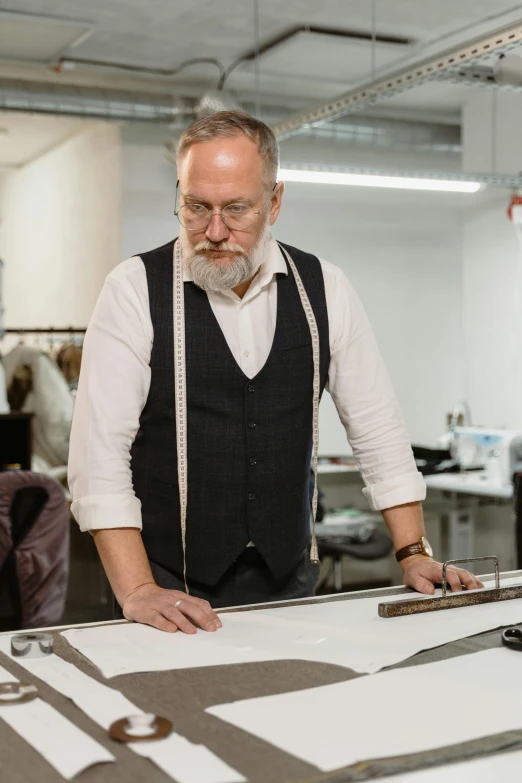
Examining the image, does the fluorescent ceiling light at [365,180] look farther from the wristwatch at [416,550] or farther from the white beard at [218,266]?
the wristwatch at [416,550]

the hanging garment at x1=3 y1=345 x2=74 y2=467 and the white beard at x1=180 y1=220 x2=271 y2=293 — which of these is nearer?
the white beard at x1=180 y1=220 x2=271 y2=293

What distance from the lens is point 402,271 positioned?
24.0ft

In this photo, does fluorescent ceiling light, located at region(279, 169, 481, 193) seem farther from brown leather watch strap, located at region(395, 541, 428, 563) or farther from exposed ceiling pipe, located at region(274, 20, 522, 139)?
brown leather watch strap, located at region(395, 541, 428, 563)

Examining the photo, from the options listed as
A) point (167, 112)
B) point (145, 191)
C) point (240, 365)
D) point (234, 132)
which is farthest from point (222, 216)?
point (145, 191)

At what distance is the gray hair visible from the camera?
1.75m

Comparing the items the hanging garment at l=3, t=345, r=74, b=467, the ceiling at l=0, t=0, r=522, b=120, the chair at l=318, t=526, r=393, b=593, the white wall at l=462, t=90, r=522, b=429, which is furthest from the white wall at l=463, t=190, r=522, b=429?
the hanging garment at l=3, t=345, r=74, b=467

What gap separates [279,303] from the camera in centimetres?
195

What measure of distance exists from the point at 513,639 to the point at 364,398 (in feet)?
2.27

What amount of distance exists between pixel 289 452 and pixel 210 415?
0.59 feet

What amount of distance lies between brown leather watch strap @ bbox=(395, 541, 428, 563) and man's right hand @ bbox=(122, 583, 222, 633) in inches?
18.3

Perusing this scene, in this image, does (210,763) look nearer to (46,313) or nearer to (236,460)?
(236,460)

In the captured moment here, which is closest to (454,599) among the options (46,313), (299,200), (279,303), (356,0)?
(279,303)

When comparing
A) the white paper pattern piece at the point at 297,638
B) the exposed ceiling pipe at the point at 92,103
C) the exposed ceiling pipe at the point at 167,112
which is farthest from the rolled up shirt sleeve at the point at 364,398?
the exposed ceiling pipe at the point at 92,103

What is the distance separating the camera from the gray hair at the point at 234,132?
5.75ft
